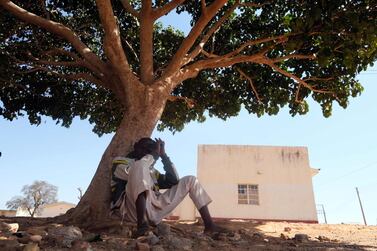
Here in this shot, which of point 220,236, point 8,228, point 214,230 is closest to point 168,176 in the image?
point 214,230

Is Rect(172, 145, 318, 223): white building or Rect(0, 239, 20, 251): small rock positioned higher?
Rect(172, 145, 318, 223): white building

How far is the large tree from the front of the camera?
6.96 m

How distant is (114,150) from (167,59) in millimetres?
5097

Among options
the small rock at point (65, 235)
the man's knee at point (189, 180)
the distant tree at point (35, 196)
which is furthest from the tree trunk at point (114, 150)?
the distant tree at point (35, 196)

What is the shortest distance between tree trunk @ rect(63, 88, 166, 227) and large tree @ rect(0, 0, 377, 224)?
0.02 metres

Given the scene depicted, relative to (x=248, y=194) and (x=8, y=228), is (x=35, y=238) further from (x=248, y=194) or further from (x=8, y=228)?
(x=248, y=194)

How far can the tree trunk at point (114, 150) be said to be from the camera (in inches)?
231

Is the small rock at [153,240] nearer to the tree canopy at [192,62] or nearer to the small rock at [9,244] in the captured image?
the small rock at [9,244]

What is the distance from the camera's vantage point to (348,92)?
32.1 ft

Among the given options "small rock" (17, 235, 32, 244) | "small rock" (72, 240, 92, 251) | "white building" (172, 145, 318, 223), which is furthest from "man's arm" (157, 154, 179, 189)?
"white building" (172, 145, 318, 223)

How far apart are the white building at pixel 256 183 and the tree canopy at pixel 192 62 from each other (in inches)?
345

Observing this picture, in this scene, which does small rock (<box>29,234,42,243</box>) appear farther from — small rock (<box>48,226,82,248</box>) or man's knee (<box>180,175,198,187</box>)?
man's knee (<box>180,175,198,187</box>)

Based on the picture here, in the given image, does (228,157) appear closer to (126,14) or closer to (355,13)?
(126,14)

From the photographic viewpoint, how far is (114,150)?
6.62 meters
